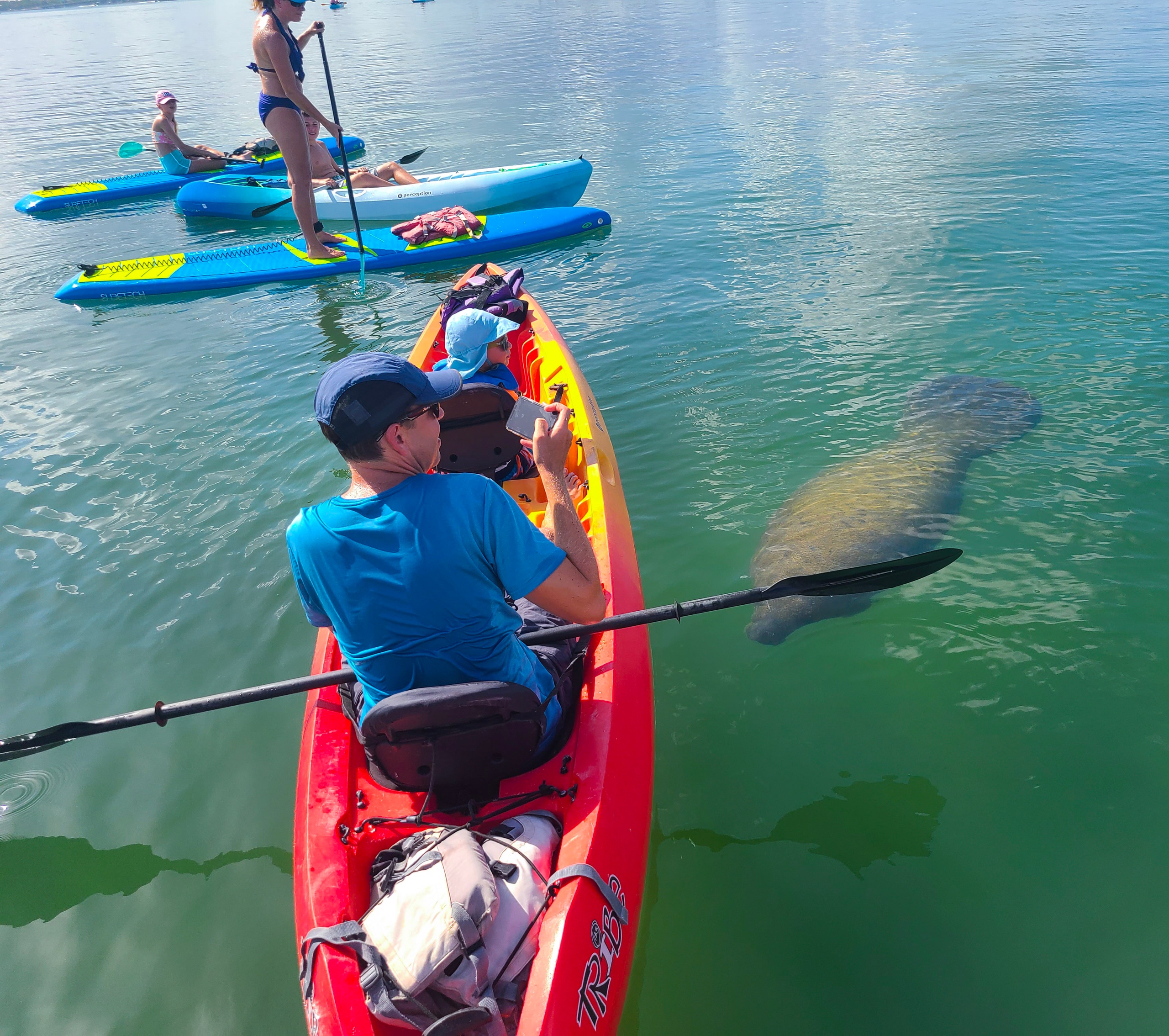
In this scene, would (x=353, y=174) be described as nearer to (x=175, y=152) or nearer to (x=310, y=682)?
(x=175, y=152)

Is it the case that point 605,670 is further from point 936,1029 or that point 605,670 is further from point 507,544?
point 936,1029

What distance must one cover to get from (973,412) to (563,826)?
17.4ft

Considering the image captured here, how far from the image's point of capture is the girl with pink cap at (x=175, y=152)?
627 inches

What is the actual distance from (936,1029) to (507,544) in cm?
223

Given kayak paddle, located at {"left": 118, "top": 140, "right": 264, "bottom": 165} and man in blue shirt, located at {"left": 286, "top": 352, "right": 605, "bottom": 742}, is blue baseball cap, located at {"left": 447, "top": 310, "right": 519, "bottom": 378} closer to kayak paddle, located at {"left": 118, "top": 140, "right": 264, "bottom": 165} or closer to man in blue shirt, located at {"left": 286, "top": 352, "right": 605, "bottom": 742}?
man in blue shirt, located at {"left": 286, "top": 352, "right": 605, "bottom": 742}

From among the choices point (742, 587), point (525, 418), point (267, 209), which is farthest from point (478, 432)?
point (267, 209)

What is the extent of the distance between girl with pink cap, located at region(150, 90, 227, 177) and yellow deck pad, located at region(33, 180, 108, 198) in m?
1.30

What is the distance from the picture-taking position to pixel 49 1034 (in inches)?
124

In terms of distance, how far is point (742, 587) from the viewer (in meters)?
5.12

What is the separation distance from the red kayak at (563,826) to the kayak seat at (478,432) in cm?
105

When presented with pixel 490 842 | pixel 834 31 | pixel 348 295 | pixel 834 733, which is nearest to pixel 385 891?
pixel 490 842

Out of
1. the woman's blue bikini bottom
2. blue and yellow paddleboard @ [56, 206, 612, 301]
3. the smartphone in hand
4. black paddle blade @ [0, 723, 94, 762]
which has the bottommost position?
blue and yellow paddleboard @ [56, 206, 612, 301]

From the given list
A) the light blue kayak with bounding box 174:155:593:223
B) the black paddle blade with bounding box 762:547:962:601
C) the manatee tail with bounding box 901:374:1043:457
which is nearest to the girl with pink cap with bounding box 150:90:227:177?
the light blue kayak with bounding box 174:155:593:223

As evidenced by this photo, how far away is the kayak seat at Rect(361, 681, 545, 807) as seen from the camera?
2498 millimetres
